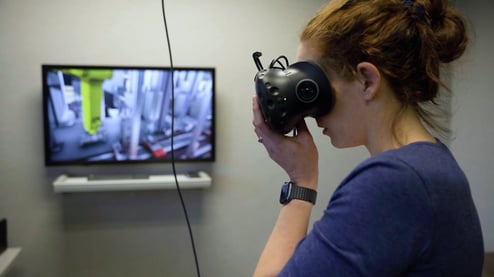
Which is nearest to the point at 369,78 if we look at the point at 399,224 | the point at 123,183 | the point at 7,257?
the point at 399,224

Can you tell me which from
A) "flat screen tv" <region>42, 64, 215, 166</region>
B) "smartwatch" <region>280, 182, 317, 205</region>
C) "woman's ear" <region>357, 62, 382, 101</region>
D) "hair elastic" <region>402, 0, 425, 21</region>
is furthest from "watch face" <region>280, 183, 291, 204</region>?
"flat screen tv" <region>42, 64, 215, 166</region>

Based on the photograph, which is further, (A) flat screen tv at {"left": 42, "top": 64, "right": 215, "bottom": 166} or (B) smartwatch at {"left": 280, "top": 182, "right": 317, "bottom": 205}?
(A) flat screen tv at {"left": 42, "top": 64, "right": 215, "bottom": 166}

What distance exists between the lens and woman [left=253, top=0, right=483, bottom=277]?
1.73ft

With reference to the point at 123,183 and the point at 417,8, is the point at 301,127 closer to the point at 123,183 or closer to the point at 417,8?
the point at 417,8

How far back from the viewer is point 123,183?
1824mm

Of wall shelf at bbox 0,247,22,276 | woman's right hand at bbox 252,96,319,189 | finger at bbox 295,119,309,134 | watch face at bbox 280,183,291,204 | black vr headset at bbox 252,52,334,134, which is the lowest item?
wall shelf at bbox 0,247,22,276

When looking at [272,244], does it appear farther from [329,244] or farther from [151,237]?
[151,237]

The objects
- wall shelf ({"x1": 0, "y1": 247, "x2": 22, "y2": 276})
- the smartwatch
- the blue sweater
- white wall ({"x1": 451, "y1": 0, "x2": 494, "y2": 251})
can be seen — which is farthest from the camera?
white wall ({"x1": 451, "y1": 0, "x2": 494, "y2": 251})

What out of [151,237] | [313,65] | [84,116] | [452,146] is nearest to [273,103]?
[313,65]

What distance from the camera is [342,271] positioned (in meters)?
0.54

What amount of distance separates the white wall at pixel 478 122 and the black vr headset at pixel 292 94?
2006 mm

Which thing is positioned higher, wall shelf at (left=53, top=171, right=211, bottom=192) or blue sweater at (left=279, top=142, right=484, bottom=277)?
blue sweater at (left=279, top=142, right=484, bottom=277)

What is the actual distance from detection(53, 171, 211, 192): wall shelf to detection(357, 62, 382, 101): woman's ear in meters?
1.35

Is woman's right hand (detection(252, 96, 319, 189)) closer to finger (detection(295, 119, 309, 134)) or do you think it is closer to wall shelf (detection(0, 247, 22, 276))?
finger (detection(295, 119, 309, 134))
